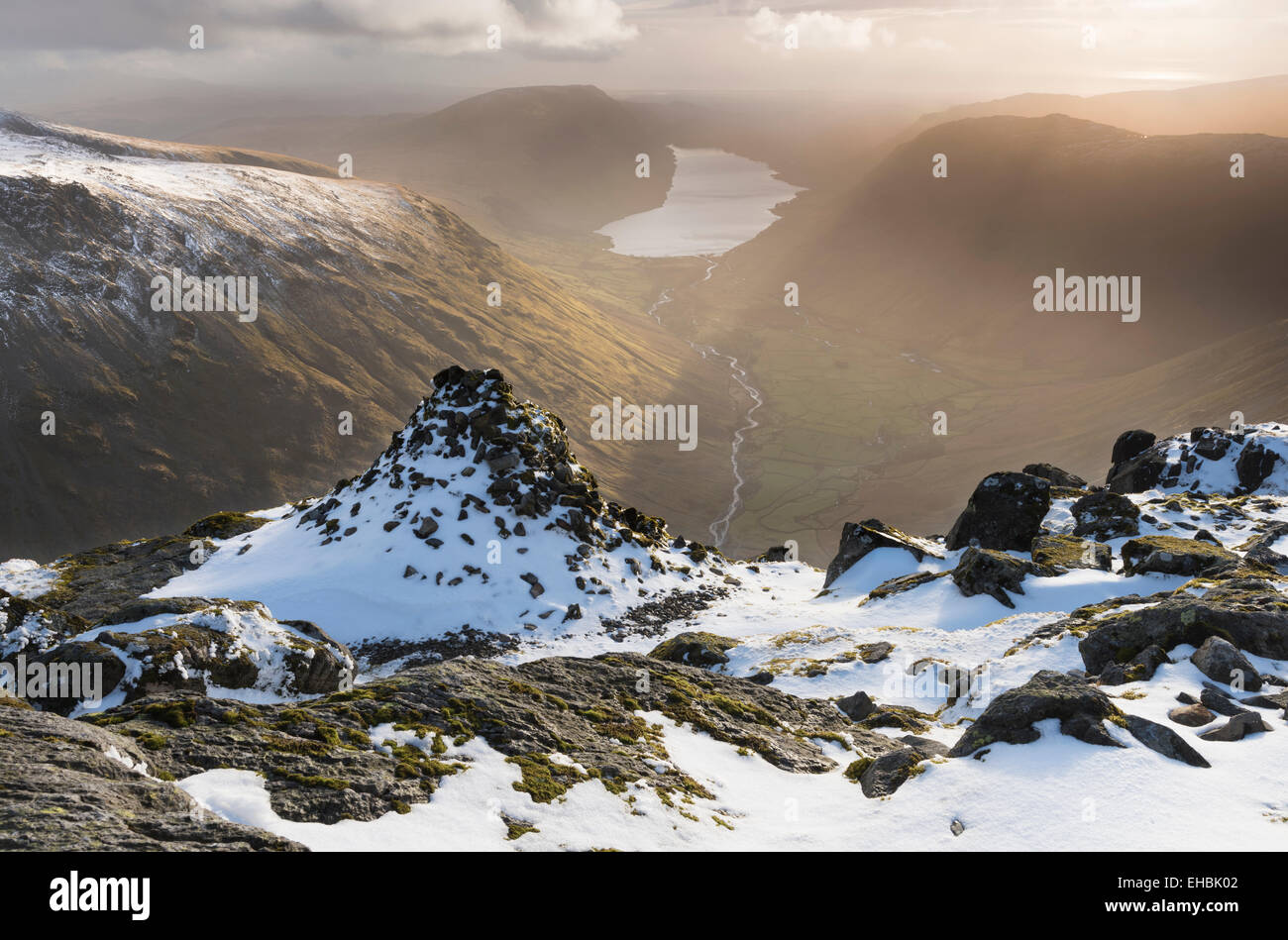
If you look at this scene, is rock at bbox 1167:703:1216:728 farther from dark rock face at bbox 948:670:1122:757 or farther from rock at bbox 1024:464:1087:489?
rock at bbox 1024:464:1087:489

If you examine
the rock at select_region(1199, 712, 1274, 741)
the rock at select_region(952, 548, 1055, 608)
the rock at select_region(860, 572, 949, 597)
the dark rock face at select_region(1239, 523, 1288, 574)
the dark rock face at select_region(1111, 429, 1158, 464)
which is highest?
the dark rock face at select_region(1111, 429, 1158, 464)

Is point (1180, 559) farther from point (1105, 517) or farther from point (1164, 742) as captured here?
point (1164, 742)

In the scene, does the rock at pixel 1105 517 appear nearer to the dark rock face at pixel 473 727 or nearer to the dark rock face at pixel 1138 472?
the dark rock face at pixel 1138 472

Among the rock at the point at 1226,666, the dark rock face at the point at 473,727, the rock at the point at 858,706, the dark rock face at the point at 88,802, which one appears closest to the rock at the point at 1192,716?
the rock at the point at 1226,666

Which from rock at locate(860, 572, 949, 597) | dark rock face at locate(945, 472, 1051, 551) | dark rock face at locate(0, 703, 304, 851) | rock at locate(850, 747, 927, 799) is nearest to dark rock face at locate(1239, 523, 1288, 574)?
dark rock face at locate(945, 472, 1051, 551)

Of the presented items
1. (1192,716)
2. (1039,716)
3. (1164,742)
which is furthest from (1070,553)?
(1164,742)
